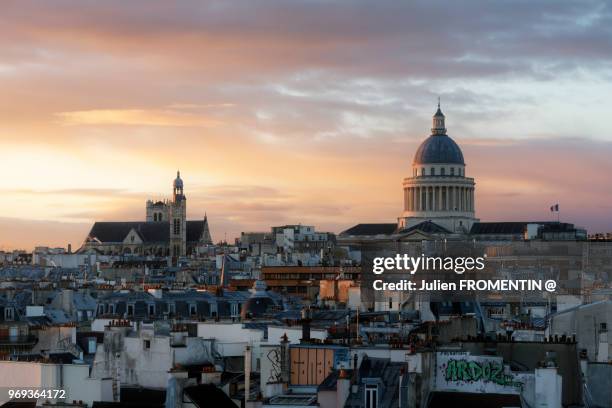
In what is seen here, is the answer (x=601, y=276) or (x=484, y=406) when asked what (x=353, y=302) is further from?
(x=601, y=276)

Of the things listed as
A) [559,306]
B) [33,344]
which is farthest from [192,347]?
[559,306]

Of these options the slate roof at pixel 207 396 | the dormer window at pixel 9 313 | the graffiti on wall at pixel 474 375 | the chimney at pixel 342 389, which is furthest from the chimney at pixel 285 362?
the dormer window at pixel 9 313

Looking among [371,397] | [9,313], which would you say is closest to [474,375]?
[371,397]

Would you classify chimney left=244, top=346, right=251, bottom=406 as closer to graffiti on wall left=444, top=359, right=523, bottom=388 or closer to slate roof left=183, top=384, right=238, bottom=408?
slate roof left=183, top=384, right=238, bottom=408

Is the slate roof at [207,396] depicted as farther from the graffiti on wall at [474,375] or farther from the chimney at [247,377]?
the graffiti on wall at [474,375]

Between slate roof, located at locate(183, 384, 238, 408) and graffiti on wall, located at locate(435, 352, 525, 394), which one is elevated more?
graffiti on wall, located at locate(435, 352, 525, 394)

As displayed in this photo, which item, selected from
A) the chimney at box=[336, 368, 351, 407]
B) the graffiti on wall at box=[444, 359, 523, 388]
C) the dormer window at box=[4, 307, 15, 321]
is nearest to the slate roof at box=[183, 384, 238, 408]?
the chimney at box=[336, 368, 351, 407]

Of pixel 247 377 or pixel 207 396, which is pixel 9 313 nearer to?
pixel 247 377

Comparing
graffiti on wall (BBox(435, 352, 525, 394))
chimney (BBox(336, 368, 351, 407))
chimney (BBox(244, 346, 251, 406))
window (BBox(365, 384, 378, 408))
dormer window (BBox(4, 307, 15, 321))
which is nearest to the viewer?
window (BBox(365, 384, 378, 408))
